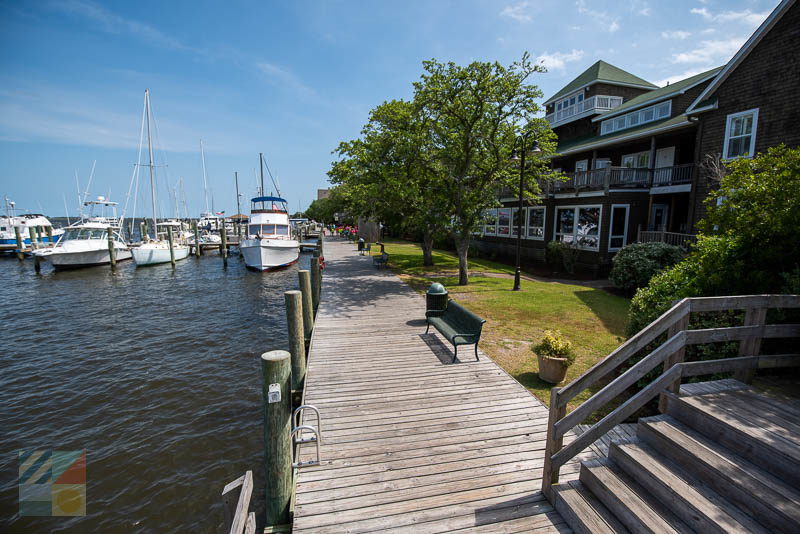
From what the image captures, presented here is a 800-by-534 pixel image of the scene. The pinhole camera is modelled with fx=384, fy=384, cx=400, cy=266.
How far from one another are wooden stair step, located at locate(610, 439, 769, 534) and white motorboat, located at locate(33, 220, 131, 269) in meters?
37.1

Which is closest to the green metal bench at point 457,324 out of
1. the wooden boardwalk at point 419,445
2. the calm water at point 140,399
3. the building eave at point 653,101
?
the wooden boardwalk at point 419,445

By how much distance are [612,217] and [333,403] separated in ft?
60.8

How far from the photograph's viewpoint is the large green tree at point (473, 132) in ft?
45.4

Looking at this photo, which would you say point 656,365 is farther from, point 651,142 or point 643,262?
point 651,142

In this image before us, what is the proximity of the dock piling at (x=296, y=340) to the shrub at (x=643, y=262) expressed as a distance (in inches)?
478

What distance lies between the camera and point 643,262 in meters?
14.1

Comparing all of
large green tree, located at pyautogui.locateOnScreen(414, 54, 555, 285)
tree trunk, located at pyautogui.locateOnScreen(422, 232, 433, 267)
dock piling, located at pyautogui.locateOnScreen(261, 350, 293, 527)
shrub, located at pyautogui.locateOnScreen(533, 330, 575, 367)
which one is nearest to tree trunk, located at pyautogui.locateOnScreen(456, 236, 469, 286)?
large green tree, located at pyautogui.locateOnScreen(414, 54, 555, 285)

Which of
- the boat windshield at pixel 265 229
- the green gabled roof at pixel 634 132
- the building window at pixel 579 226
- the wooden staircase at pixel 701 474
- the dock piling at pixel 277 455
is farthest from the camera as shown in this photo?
the boat windshield at pixel 265 229

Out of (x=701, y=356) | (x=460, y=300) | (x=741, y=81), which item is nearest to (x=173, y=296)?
(x=460, y=300)

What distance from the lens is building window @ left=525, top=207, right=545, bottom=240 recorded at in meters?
24.6

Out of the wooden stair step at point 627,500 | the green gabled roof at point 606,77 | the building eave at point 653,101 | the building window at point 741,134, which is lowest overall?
the wooden stair step at point 627,500

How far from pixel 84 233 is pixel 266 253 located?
16.0 metres

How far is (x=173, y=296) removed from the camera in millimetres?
20375

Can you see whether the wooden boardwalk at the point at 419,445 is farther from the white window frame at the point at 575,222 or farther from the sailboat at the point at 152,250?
the sailboat at the point at 152,250
